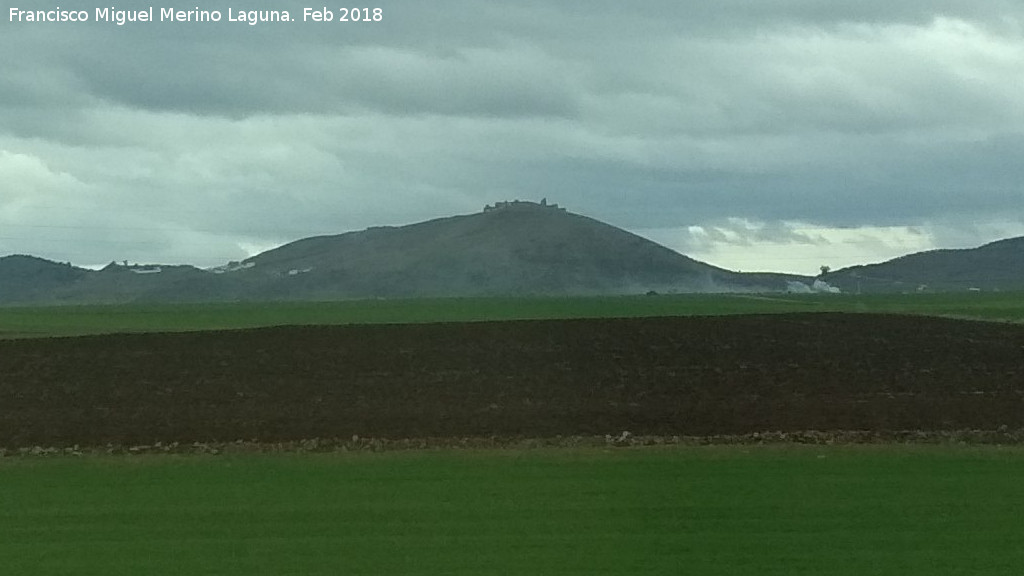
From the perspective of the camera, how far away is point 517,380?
3372 centimetres

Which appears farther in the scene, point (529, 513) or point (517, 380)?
point (517, 380)

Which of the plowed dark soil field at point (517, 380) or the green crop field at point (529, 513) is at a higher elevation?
the plowed dark soil field at point (517, 380)

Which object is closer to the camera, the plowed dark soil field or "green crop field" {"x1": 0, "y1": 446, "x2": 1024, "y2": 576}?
"green crop field" {"x1": 0, "y1": 446, "x2": 1024, "y2": 576}

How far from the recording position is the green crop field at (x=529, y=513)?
46.9 ft

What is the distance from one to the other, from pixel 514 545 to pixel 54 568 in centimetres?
500

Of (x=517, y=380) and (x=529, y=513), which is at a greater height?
(x=517, y=380)

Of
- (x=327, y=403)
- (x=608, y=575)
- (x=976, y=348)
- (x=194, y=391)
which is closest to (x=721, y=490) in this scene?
(x=608, y=575)

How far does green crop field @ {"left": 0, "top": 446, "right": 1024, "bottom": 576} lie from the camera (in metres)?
14.3

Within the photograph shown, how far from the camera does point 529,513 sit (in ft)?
56.8

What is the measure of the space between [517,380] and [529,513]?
16.4m

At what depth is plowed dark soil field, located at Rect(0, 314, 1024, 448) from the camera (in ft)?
93.9

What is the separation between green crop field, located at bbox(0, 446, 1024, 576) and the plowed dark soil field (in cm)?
380

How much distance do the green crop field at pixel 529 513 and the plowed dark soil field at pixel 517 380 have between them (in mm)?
3804

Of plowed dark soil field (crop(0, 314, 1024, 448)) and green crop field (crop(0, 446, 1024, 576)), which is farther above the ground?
plowed dark soil field (crop(0, 314, 1024, 448))
